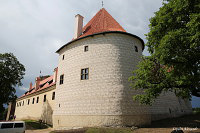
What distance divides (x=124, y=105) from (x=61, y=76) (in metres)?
8.96

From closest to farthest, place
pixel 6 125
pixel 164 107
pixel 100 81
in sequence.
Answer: pixel 6 125 → pixel 100 81 → pixel 164 107

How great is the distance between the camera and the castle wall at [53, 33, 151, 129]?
1316 centimetres

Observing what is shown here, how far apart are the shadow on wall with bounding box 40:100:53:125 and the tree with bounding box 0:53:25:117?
19.6 feet

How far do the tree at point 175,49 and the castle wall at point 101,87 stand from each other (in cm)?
272

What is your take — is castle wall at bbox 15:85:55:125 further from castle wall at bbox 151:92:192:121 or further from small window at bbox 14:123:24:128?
castle wall at bbox 151:92:192:121

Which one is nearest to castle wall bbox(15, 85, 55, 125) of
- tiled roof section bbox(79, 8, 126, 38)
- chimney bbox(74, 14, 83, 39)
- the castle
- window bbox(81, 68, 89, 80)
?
the castle

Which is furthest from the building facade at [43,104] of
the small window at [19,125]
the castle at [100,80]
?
the small window at [19,125]

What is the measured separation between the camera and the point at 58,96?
17.1 metres

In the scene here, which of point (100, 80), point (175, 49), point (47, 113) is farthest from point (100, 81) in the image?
point (47, 113)

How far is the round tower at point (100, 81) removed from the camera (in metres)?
13.2

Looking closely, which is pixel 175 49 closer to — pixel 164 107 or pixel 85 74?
pixel 85 74

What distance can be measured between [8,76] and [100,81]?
18784 millimetres

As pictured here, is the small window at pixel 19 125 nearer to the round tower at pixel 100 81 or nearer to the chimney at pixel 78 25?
the round tower at pixel 100 81

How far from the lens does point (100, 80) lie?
14.1 meters
